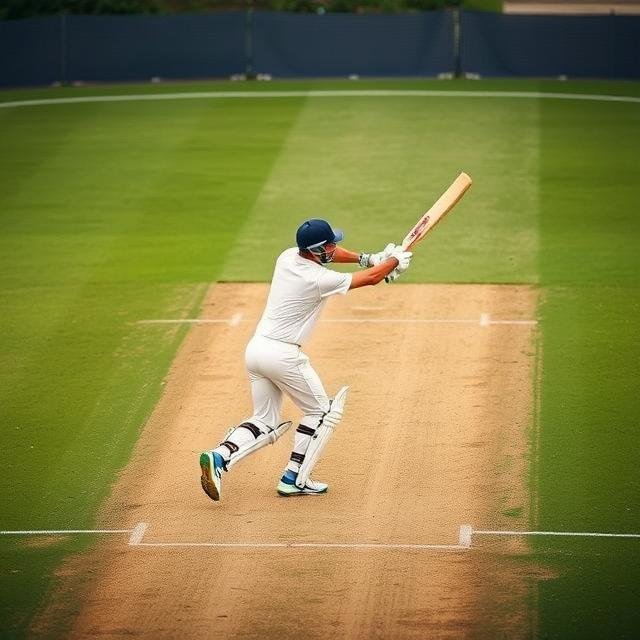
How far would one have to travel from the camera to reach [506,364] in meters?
14.5

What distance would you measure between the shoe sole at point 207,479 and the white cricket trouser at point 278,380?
2.12 feet

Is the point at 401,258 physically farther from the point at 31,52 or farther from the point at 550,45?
the point at 31,52

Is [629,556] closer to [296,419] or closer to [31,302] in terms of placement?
[296,419]

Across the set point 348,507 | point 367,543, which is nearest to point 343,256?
point 348,507

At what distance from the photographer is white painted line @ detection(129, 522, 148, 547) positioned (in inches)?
417

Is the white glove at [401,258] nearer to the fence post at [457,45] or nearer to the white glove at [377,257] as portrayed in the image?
the white glove at [377,257]

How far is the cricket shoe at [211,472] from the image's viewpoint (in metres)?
10.9

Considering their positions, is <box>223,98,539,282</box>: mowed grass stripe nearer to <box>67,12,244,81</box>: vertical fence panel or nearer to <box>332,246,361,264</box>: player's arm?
<box>67,12,244,81</box>: vertical fence panel

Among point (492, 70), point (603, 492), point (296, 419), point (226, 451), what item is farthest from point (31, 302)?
point (492, 70)

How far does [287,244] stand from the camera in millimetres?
19297

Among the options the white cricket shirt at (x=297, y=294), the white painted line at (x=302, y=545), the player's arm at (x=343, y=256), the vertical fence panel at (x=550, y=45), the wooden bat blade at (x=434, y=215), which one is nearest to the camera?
the white painted line at (x=302, y=545)

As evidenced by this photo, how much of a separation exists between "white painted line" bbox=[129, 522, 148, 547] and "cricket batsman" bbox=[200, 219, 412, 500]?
0.58 meters

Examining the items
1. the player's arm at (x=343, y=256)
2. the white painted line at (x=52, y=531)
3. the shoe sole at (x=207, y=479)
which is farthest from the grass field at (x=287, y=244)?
the player's arm at (x=343, y=256)

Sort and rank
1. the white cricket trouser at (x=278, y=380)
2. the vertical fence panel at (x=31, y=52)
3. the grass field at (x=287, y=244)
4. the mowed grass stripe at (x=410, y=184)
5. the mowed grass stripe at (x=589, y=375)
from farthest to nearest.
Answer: the vertical fence panel at (x=31, y=52), the mowed grass stripe at (x=410, y=184), the grass field at (x=287, y=244), the white cricket trouser at (x=278, y=380), the mowed grass stripe at (x=589, y=375)
